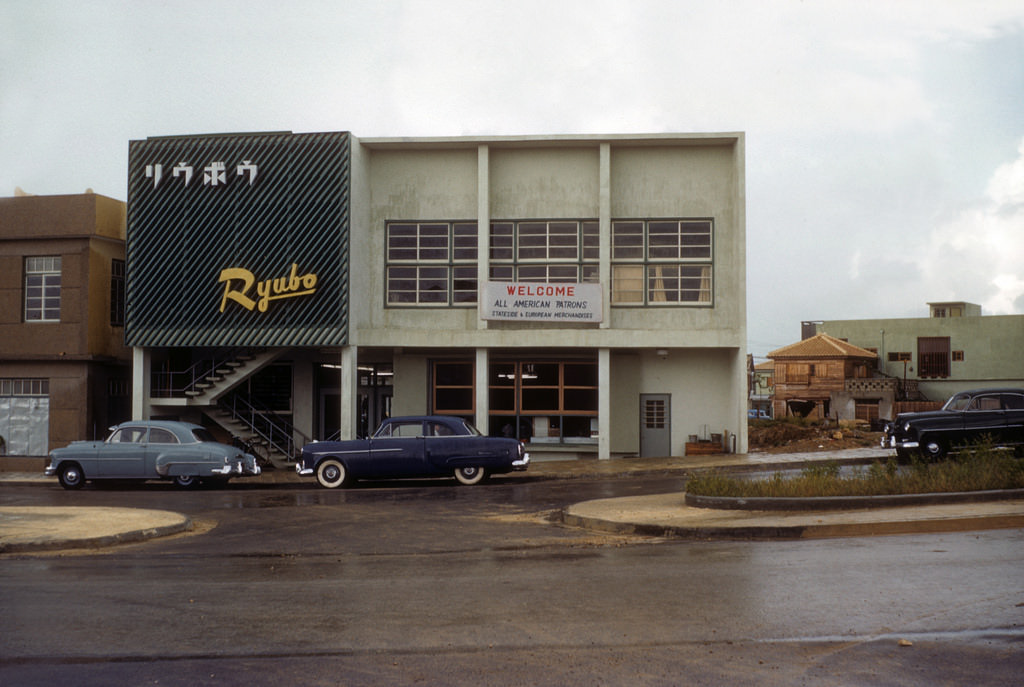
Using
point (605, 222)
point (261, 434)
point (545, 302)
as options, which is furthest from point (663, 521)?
point (261, 434)

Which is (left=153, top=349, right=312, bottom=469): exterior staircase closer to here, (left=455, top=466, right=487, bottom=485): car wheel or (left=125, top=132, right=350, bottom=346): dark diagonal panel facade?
(left=125, top=132, right=350, bottom=346): dark diagonal panel facade

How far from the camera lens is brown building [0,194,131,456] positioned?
28.8 meters

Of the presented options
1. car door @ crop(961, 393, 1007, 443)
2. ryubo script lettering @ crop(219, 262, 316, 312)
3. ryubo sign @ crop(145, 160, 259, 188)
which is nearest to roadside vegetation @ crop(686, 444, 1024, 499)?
car door @ crop(961, 393, 1007, 443)

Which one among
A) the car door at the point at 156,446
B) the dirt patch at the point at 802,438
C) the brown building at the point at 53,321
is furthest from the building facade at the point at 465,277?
the car door at the point at 156,446

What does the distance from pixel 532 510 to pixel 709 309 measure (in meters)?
14.2

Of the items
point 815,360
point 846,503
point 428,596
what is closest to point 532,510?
point 846,503

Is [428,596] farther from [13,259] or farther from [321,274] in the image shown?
[13,259]

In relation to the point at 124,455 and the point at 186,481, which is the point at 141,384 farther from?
the point at 186,481

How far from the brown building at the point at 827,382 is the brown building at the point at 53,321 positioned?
42262 millimetres

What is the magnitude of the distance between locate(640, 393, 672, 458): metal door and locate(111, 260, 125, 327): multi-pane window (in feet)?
54.6

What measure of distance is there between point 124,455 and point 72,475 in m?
1.48

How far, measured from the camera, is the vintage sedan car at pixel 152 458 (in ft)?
73.5

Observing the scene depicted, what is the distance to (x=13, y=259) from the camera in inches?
1159

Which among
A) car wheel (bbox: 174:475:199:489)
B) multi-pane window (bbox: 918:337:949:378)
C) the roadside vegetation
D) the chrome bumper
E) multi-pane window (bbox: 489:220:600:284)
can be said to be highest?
multi-pane window (bbox: 489:220:600:284)
